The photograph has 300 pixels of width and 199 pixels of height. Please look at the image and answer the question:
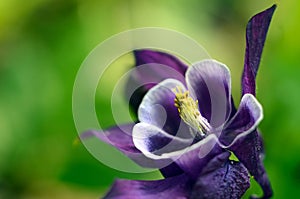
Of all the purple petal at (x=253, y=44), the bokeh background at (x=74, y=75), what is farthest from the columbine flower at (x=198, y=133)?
the bokeh background at (x=74, y=75)

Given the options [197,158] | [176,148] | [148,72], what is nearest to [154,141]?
[176,148]

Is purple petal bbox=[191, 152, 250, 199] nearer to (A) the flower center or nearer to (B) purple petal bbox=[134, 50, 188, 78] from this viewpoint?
(A) the flower center

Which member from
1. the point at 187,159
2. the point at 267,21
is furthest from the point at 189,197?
the point at 267,21

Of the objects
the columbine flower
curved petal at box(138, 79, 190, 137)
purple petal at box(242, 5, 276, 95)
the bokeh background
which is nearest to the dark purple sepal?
the columbine flower

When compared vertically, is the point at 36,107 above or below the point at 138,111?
below

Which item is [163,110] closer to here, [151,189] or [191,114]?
[191,114]

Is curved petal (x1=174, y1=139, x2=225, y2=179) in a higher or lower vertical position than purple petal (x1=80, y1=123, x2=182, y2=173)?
higher

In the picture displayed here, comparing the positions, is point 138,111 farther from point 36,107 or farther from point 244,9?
point 244,9
